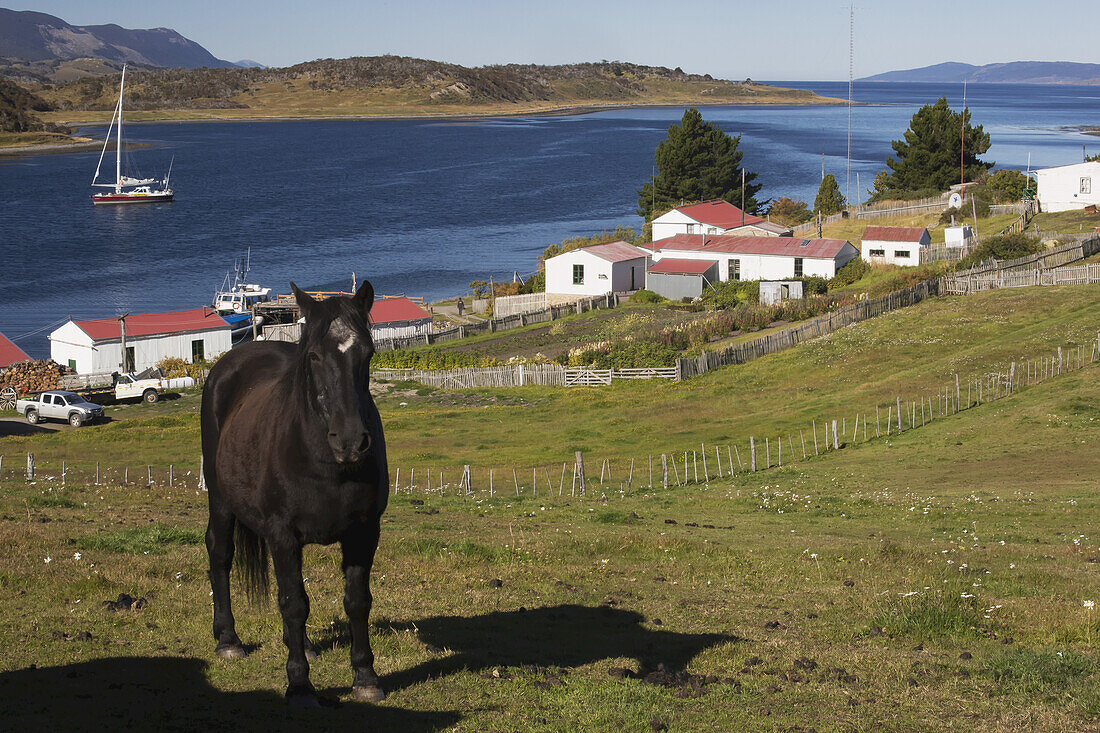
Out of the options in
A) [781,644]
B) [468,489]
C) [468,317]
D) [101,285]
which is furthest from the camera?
[101,285]

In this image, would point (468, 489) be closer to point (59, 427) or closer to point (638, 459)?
point (638, 459)

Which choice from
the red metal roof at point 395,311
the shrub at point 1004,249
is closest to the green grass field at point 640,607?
the shrub at point 1004,249

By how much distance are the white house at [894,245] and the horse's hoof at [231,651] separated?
7652 centimetres

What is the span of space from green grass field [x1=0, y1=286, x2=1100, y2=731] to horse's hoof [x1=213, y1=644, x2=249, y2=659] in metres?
0.12

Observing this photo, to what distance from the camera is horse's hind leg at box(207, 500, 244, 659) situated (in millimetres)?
9625

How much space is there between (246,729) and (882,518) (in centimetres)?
1663

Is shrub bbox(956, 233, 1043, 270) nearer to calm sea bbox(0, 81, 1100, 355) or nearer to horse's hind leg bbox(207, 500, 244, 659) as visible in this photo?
calm sea bbox(0, 81, 1100, 355)

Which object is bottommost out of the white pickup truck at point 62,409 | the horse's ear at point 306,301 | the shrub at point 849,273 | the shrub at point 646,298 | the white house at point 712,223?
the white pickup truck at point 62,409

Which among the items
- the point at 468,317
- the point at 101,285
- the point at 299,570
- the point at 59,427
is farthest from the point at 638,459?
the point at 101,285

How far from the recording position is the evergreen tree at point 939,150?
365ft

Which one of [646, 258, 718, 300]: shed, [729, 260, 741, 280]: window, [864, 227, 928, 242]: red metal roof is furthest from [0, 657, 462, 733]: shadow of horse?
[864, 227, 928, 242]: red metal roof

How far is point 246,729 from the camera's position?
755 centimetres

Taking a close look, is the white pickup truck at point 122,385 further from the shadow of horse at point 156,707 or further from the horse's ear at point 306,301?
the horse's ear at point 306,301

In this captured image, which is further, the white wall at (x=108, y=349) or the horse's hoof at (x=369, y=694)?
the white wall at (x=108, y=349)
